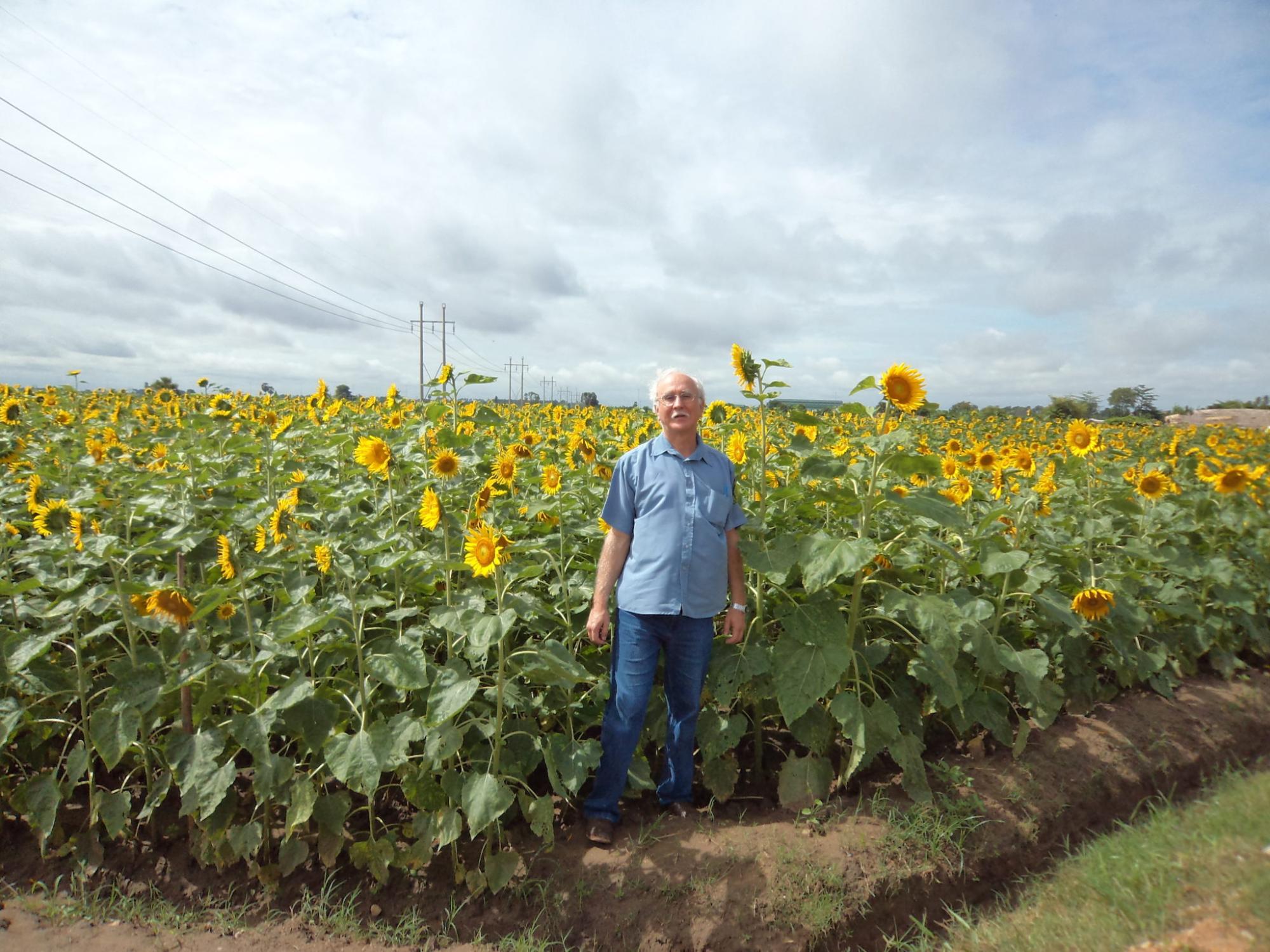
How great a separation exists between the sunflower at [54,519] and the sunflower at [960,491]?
444 centimetres

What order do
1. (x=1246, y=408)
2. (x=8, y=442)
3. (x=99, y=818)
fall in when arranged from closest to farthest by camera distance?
(x=99, y=818) → (x=8, y=442) → (x=1246, y=408)

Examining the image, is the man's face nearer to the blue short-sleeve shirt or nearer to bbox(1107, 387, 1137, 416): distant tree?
the blue short-sleeve shirt

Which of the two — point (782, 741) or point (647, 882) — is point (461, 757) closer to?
point (647, 882)

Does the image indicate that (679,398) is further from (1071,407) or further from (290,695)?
(1071,407)

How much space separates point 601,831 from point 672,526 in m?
1.40

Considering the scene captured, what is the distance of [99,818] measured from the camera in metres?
3.25

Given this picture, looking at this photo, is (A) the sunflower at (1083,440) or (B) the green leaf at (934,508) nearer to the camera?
(B) the green leaf at (934,508)

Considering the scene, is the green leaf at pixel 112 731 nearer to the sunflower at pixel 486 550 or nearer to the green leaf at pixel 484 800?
the green leaf at pixel 484 800

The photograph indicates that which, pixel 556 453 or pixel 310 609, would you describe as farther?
pixel 556 453

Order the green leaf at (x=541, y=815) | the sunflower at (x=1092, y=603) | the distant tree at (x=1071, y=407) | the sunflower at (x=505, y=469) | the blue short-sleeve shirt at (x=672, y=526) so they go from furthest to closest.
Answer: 1. the distant tree at (x=1071, y=407)
2. the sunflower at (x=1092, y=603)
3. the sunflower at (x=505, y=469)
4. the blue short-sleeve shirt at (x=672, y=526)
5. the green leaf at (x=541, y=815)

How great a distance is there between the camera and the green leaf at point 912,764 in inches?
134

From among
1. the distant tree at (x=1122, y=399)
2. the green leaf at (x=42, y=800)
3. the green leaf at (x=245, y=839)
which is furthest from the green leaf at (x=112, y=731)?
the distant tree at (x=1122, y=399)

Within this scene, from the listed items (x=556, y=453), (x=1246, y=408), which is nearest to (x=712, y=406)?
(x=556, y=453)

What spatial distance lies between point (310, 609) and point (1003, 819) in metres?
3.30
